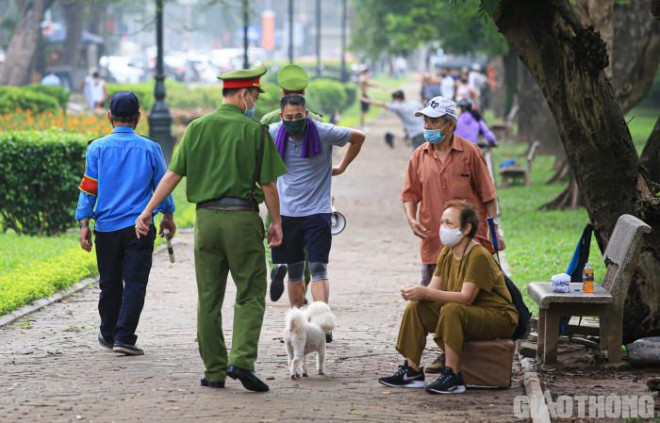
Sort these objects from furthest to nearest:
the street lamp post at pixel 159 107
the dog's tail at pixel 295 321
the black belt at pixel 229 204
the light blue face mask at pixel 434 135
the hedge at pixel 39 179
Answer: the street lamp post at pixel 159 107
the hedge at pixel 39 179
the light blue face mask at pixel 434 135
the dog's tail at pixel 295 321
the black belt at pixel 229 204

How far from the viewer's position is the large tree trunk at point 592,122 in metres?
9.55

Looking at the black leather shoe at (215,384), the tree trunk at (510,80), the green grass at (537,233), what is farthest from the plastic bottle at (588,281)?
the tree trunk at (510,80)

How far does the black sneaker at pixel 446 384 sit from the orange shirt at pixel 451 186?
1.28 metres

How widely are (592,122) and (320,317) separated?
251cm

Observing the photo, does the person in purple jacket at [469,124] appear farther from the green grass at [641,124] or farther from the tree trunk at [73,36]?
the tree trunk at [73,36]

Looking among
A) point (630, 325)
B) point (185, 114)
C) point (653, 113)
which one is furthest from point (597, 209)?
point (653, 113)

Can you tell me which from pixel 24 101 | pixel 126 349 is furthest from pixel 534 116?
pixel 126 349

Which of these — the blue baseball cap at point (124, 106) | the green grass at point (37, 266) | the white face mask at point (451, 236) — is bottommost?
the green grass at point (37, 266)

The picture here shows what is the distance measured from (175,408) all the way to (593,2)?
12308 millimetres

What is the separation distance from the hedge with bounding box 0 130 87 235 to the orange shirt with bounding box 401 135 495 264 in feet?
26.9

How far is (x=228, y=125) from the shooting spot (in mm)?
8133

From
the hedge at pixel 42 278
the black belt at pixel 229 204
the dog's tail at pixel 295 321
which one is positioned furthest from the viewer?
the hedge at pixel 42 278

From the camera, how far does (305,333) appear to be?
8.46 m

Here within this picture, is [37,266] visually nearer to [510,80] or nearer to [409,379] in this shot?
[409,379]
